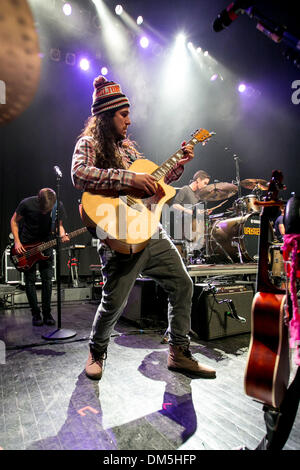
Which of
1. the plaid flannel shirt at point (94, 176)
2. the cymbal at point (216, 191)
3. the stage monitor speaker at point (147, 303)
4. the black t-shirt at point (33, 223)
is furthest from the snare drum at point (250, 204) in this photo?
the plaid flannel shirt at point (94, 176)

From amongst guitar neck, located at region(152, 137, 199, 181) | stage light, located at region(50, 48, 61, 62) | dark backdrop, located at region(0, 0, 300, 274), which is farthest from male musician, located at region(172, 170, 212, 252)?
stage light, located at region(50, 48, 61, 62)

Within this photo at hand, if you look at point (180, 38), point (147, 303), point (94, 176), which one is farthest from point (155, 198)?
point (180, 38)

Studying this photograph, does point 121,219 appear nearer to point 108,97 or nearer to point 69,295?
point 108,97

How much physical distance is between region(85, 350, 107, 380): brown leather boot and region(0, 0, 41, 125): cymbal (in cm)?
646

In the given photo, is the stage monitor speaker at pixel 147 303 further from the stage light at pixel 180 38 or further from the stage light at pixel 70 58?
the stage light at pixel 180 38

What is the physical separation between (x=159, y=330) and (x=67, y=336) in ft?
3.83

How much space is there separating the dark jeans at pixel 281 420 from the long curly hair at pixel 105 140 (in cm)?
183

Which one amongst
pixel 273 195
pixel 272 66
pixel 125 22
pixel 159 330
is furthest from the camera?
pixel 272 66

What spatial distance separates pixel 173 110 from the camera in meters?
8.90

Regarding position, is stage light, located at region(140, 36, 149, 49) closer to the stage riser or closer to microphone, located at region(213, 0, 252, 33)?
the stage riser

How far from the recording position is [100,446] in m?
1.30

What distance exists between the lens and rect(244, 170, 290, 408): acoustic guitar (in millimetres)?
1006

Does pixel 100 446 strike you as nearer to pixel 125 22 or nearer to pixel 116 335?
pixel 116 335

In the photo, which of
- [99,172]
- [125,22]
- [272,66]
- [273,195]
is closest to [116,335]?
[99,172]
